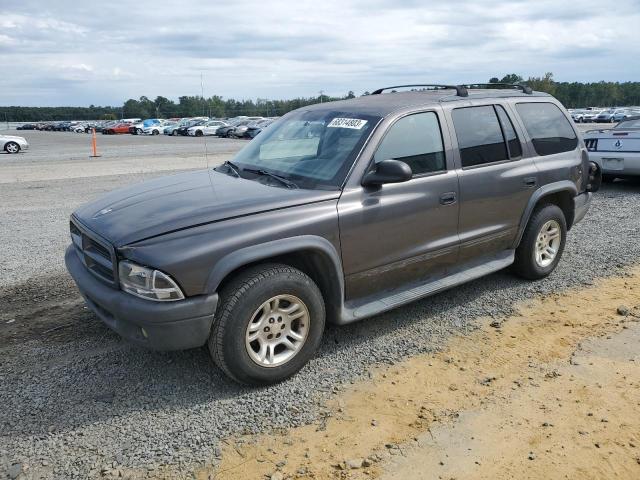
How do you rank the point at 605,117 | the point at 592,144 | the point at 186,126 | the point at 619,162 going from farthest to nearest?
1. the point at 605,117
2. the point at 186,126
3. the point at 592,144
4. the point at 619,162

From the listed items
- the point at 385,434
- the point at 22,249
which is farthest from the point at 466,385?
the point at 22,249

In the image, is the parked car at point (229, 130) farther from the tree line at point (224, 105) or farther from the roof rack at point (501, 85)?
the roof rack at point (501, 85)

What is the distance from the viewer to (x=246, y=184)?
399 centimetres

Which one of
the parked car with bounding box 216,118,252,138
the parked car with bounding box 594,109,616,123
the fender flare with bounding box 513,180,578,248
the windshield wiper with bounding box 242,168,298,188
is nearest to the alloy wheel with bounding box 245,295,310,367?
the windshield wiper with bounding box 242,168,298,188

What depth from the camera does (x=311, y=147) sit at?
4.29 m

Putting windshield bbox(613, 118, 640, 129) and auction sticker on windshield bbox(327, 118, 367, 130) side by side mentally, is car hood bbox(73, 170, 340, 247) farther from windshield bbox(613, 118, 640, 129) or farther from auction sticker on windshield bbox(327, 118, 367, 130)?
windshield bbox(613, 118, 640, 129)

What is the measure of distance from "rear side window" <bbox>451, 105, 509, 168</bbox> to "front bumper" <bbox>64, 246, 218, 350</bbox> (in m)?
2.49

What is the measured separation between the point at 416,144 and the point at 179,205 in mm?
1878

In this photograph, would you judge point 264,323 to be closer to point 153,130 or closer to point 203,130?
point 203,130

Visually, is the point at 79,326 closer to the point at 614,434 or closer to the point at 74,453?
the point at 74,453

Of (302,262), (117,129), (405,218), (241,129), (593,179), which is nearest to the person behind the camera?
(302,262)

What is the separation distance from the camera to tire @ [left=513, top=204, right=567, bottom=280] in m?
5.14

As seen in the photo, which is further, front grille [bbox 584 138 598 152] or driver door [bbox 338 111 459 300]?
front grille [bbox 584 138 598 152]

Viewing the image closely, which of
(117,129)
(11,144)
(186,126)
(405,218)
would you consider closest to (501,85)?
(405,218)
